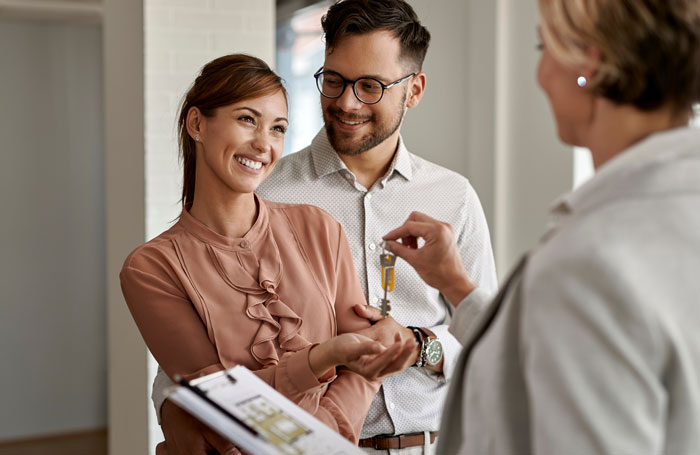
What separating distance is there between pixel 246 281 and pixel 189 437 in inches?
14.8

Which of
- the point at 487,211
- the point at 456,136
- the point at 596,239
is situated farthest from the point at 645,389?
the point at 456,136

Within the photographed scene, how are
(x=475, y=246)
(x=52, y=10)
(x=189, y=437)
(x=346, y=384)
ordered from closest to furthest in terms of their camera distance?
(x=189, y=437) < (x=346, y=384) < (x=475, y=246) < (x=52, y=10)

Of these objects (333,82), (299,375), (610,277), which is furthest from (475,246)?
(610,277)

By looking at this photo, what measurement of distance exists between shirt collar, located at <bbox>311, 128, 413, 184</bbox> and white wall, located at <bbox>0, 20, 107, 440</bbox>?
3.59m

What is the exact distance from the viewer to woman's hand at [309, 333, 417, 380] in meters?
1.57

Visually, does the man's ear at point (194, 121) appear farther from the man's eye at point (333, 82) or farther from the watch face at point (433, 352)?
the watch face at point (433, 352)

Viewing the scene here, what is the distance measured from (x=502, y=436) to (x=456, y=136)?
3.94 metres

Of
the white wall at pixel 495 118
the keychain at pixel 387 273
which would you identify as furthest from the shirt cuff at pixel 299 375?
the white wall at pixel 495 118

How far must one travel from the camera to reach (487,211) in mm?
4520

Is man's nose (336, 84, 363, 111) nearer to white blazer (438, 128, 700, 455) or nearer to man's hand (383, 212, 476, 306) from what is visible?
man's hand (383, 212, 476, 306)

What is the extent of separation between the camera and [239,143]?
1826 millimetres

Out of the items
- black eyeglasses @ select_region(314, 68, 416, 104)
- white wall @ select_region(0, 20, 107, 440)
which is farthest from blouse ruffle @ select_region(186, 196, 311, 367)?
white wall @ select_region(0, 20, 107, 440)

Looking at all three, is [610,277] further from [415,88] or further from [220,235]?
[415,88]

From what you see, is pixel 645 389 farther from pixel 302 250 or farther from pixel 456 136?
pixel 456 136
